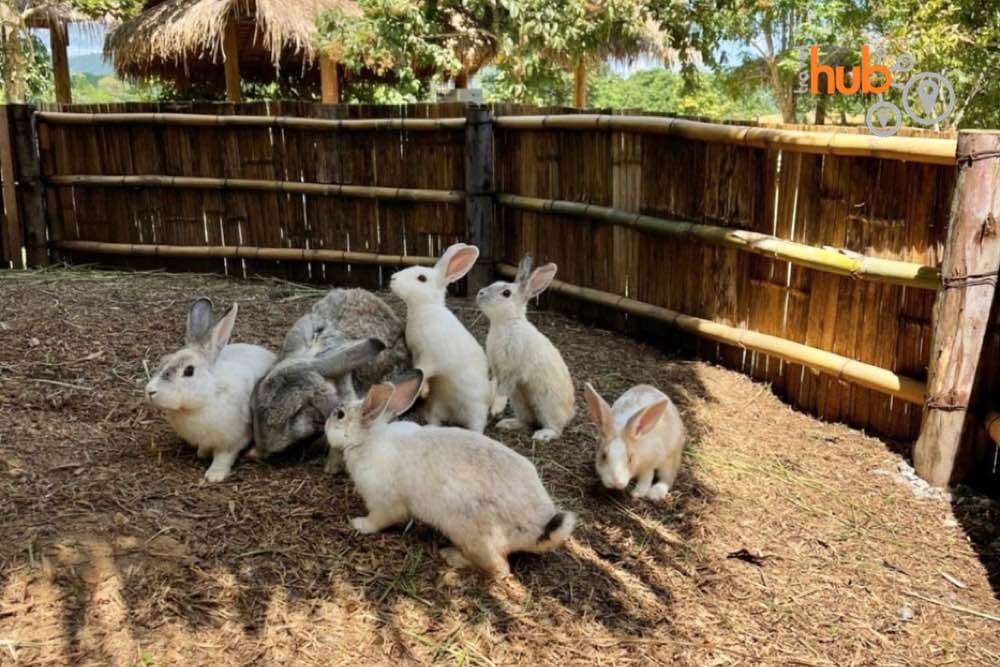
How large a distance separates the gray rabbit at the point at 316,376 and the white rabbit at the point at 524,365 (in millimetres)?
492

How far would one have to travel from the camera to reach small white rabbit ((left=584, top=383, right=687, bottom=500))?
4.00 metres

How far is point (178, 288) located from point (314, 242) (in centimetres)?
135

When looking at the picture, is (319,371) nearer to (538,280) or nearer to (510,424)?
(510,424)

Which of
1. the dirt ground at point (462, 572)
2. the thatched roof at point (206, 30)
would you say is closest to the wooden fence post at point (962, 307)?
the dirt ground at point (462, 572)

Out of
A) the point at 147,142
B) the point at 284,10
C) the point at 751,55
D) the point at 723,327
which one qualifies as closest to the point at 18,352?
the point at 147,142

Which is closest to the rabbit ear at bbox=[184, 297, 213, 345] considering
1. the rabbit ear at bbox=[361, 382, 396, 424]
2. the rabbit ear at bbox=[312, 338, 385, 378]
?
the rabbit ear at bbox=[312, 338, 385, 378]

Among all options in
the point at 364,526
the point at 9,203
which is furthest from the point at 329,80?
the point at 364,526

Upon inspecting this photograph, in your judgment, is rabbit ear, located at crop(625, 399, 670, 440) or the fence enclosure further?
the fence enclosure

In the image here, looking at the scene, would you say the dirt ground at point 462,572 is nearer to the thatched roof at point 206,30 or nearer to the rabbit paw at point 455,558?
the rabbit paw at point 455,558

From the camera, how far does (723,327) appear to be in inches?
238

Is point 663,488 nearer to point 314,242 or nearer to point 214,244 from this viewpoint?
point 314,242

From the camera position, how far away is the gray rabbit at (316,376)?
412 cm

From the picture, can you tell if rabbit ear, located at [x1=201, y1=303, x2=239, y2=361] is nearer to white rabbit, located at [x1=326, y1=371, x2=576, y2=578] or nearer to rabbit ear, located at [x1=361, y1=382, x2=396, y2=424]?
white rabbit, located at [x1=326, y1=371, x2=576, y2=578]

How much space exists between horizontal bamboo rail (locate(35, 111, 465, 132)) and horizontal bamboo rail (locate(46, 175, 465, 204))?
51 centimetres
